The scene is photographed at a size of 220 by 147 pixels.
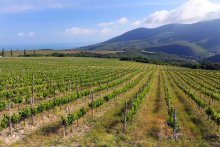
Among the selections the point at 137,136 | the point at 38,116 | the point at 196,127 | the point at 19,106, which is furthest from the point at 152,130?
the point at 19,106

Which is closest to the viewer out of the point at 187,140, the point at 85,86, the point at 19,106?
the point at 187,140

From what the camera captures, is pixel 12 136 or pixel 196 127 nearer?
pixel 12 136

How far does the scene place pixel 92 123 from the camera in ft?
63.9

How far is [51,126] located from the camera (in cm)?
1841

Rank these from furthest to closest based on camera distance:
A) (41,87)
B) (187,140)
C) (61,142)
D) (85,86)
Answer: (85,86) → (41,87) → (187,140) → (61,142)

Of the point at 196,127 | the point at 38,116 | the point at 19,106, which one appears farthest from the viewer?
the point at 19,106

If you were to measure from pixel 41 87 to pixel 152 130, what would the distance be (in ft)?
68.7

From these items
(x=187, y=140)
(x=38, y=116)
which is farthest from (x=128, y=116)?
(x=38, y=116)

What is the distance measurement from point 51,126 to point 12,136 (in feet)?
10.3

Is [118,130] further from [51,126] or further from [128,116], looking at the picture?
[51,126]

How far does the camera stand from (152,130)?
1836cm

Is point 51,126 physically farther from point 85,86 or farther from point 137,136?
point 85,86

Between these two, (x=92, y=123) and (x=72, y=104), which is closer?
(x=92, y=123)

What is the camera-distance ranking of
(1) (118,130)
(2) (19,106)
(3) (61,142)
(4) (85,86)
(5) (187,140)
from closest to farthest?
1. (3) (61,142)
2. (5) (187,140)
3. (1) (118,130)
4. (2) (19,106)
5. (4) (85,86)
